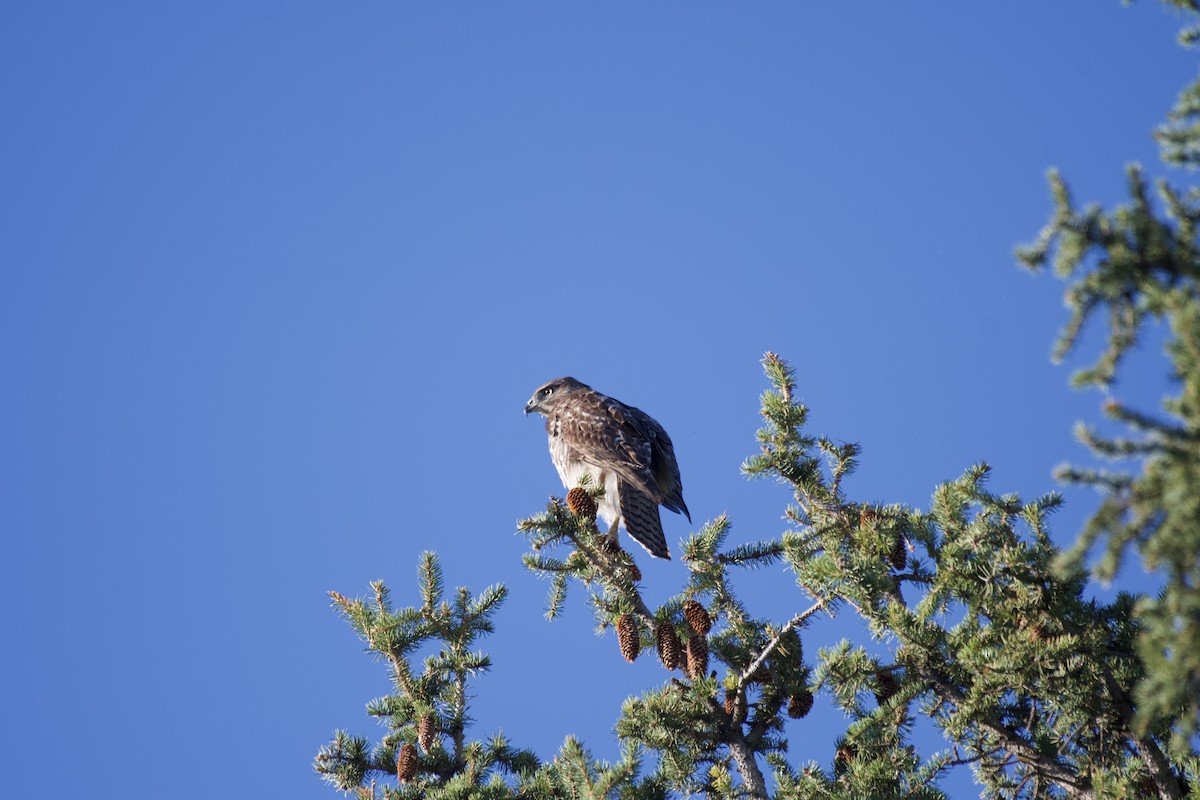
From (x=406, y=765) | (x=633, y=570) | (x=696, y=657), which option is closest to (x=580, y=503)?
(x=633, y=570)

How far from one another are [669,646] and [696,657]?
0.16 metres

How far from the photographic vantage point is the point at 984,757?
193 inches

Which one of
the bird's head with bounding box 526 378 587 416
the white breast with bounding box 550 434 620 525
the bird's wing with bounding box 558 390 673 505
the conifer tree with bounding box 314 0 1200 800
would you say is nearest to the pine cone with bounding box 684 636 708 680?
the conifer tree with bounding box 314 0 1200 800

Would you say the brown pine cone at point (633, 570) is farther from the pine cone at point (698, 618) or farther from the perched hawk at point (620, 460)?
the perched hawk at point (620, 460)

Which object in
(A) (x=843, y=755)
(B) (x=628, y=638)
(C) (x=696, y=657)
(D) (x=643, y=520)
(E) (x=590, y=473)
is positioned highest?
(E) (x=590, y=473)

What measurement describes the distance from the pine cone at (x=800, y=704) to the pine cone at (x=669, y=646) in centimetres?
64

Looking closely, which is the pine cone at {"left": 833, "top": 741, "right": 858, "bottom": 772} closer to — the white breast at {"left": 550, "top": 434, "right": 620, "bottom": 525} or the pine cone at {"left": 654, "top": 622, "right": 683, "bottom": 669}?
the pine cone at {"left": 654, "top": 622, "right": 683, "bottom": 669}

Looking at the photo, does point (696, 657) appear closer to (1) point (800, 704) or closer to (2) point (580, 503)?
(1) point (800, 704)

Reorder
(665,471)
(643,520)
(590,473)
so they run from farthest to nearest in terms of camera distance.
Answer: (665,471) < (643,520) < (590,473)

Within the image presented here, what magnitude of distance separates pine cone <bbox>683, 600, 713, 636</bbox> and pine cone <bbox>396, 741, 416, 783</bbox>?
162 centimetres

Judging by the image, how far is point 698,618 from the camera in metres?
5.70

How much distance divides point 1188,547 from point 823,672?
2.77 m

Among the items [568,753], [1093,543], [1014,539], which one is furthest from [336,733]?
[1093,543]

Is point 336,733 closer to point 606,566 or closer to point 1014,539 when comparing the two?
point 606,566
